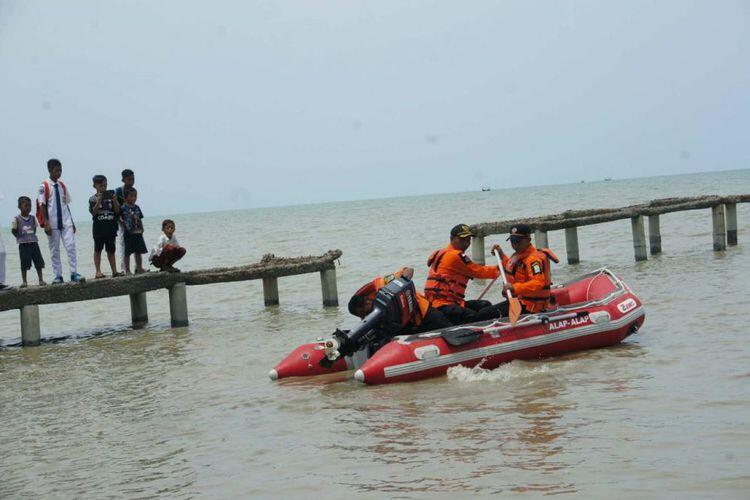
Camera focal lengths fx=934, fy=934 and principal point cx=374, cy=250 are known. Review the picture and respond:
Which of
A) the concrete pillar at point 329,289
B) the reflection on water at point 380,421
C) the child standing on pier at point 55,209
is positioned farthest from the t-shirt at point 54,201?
the concrete pillar at point 329,289

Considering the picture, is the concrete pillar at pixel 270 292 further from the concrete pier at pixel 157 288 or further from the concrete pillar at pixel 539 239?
the concrete pillar at pixel 539 239

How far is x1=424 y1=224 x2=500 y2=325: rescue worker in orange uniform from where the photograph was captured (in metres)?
9.52

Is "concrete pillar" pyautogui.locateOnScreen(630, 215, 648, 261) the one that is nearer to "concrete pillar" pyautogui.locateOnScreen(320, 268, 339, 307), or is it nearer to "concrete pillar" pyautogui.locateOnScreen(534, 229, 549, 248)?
"concrete pillar" pyautogui.locateOnScreen(534, 229, 549, 248)

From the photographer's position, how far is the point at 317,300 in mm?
17031

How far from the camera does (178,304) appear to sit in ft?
47.5

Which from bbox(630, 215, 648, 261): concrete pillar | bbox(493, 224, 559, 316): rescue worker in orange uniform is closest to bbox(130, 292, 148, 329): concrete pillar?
bbox(493, 224, 559, 316): rescue worker in orange uniform

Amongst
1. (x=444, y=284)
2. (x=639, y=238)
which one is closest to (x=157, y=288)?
(x=444, y=284)

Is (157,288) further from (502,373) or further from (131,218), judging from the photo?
(502,373)

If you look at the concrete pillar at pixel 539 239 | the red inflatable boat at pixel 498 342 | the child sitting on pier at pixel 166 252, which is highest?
the child sitting on pier at pixel 166 252

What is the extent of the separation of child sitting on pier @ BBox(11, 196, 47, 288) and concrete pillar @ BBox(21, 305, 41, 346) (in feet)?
1.20

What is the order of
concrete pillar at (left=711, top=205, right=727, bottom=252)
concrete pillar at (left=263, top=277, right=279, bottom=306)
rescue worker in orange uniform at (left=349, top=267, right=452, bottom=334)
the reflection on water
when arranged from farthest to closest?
concrete pillar at (left=711, top=205, right=727, bottom=252) → concrete pillar at (left=263, top=277, right=279, bottom=306) → rescue worker in orange uniform at (left=349, top=267, right=452, bottom=334) → the reflection on water

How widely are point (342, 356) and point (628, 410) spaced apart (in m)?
2.90

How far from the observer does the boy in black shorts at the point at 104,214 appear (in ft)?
42.0

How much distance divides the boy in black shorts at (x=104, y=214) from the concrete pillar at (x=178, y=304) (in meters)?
1.32
